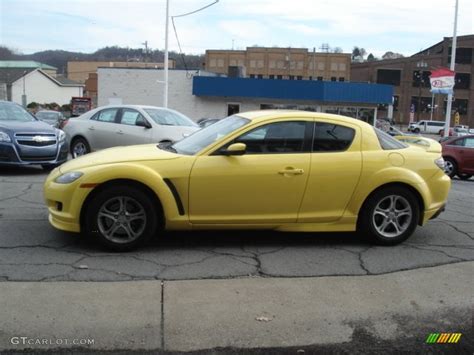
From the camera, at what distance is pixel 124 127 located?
40.8ft

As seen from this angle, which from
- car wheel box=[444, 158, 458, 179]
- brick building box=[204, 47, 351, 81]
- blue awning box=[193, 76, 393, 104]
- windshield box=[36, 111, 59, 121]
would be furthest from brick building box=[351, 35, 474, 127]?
car wheel box=[444, 158, 458, 179]

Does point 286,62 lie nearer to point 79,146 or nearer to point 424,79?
point 424,79

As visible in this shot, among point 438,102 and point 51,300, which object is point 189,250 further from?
point 438,102

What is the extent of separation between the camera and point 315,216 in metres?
5.82

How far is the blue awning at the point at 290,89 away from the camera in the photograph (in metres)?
39.7

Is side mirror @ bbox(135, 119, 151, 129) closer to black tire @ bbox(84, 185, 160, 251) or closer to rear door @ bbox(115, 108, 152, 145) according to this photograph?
rear door @ bbox(115, 108, 152, 145)

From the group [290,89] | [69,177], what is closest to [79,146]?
[69,177]

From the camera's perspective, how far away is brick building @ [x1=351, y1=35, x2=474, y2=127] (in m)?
90.3

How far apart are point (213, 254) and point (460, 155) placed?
1247 cm

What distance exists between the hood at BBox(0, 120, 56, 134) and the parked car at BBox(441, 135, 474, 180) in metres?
11.2

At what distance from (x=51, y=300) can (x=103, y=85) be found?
3940 cm

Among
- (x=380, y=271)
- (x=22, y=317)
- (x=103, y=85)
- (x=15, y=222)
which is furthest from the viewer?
(x=103, y=85)

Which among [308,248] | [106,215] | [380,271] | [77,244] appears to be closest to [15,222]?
[77,244]

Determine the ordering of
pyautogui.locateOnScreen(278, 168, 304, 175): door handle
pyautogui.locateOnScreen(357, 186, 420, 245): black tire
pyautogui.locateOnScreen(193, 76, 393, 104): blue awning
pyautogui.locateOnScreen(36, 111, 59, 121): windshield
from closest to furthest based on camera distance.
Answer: pyautogui.locateOnScreen(278, 168, 304, 175): door handle → pyautogui.locateOnScreen(357, 186, 420, 245): black tire → pyautogui.locateOnScreen(36, 111, 59, 121): windshield → pyautogui.locateOnScreen(193, 76, 393, 104): blue awning
